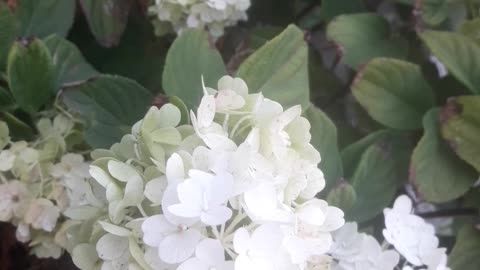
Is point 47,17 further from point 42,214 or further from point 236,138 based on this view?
point 236,138

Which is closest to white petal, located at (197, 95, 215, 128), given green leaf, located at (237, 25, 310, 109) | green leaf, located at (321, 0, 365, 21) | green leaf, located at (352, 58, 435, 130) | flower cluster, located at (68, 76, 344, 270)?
flower cluster, located at (68, 76, 344, 270)

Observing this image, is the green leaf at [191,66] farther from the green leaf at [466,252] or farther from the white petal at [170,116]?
the green leaf at [466,252]

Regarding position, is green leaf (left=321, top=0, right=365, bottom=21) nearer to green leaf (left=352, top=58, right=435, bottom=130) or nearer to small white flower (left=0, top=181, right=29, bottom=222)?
green leaf (left=352, top=58, right=435, bottom=130)

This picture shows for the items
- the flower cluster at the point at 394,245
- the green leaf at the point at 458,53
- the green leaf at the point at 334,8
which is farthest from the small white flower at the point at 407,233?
the green leaf at the point at 334,8

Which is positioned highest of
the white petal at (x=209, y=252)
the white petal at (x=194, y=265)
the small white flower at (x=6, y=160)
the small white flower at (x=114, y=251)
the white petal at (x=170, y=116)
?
the white petal at (x=170, y=116)

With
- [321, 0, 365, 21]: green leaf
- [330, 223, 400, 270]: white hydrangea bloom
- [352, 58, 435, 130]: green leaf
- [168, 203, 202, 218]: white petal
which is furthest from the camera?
[321, 0, 365, 21]: green leaf

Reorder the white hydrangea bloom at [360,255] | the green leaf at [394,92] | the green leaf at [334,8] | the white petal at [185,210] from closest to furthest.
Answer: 1. the white petal at [185,210]
2. the white hydrangea bloom at [360,255]
3. the green leaf at [394,92]
4. the green leaf at [334,8]

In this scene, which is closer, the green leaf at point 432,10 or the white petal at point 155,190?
the white petal at point 155,190

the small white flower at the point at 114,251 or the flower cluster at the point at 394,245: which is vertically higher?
the small white flower at the point at 114,251

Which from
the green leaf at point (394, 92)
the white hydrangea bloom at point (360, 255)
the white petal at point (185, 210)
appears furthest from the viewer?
the green leaf at point (394, 92)
